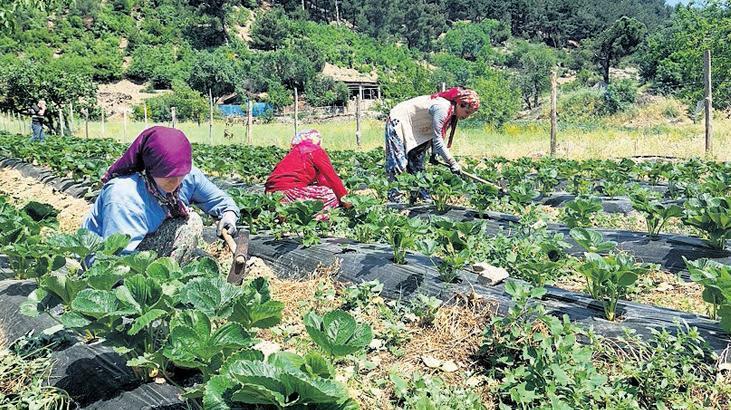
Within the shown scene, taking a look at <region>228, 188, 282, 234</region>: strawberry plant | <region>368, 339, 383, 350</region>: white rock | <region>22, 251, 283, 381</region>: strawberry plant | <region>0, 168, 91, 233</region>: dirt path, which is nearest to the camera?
<region>22, 251, 283, 381</region>: strawberry plant

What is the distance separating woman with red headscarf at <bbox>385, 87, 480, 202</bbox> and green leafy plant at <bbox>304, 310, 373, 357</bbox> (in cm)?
442

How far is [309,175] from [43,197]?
5949 millimetres

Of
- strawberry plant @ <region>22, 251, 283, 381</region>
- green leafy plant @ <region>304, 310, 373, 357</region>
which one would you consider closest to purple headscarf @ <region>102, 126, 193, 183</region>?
strawberry plant @ <region>22, 251, 283, 381</region>

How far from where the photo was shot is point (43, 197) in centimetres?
904

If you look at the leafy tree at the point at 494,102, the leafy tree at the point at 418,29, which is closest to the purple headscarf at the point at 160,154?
the leafy tree at the point at 494,102

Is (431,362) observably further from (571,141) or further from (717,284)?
(571,141)

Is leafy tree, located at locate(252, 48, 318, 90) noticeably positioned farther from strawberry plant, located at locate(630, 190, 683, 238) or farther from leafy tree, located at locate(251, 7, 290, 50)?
strawberry plant, located at locate(630, 190, 683, 238)

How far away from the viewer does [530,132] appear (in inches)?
810

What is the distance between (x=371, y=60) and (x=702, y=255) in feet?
238

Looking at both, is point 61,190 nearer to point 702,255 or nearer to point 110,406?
point 110,406

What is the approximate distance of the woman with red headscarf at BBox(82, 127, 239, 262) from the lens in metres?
3.07

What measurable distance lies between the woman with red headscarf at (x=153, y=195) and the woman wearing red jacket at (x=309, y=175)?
149cm

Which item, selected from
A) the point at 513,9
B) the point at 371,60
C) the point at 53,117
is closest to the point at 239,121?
the point at 53,117

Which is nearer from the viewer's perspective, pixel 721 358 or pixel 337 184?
pixel 721 358
